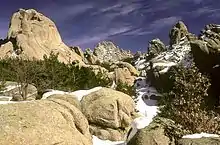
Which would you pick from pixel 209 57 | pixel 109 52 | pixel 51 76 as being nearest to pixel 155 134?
pixel 51 76

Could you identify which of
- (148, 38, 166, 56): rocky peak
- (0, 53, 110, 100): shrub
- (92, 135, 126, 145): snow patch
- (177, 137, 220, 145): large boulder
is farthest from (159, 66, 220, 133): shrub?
(148, 38, 166, 56): rocky peak

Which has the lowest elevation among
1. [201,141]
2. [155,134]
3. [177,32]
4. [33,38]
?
[155,134]

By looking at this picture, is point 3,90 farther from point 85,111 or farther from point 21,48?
point 21,48

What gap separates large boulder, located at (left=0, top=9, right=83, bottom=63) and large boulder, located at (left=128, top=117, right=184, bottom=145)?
42409 millimetres

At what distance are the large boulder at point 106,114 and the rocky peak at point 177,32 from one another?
51190 mm

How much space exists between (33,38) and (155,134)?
157 ft

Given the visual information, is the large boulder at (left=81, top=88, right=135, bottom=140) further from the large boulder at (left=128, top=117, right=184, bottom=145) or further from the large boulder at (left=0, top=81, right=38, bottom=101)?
the large boulder at (left=0, top=81, right=38, bottom=101)

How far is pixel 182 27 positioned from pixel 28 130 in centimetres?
6166

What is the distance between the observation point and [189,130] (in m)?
9.80

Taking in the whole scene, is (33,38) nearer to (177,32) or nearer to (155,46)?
(155,46)

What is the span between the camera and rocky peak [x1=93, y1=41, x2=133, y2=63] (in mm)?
98631

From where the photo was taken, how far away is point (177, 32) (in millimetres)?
67625

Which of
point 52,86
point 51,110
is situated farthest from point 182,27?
point 51,110

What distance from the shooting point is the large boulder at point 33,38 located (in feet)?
177
